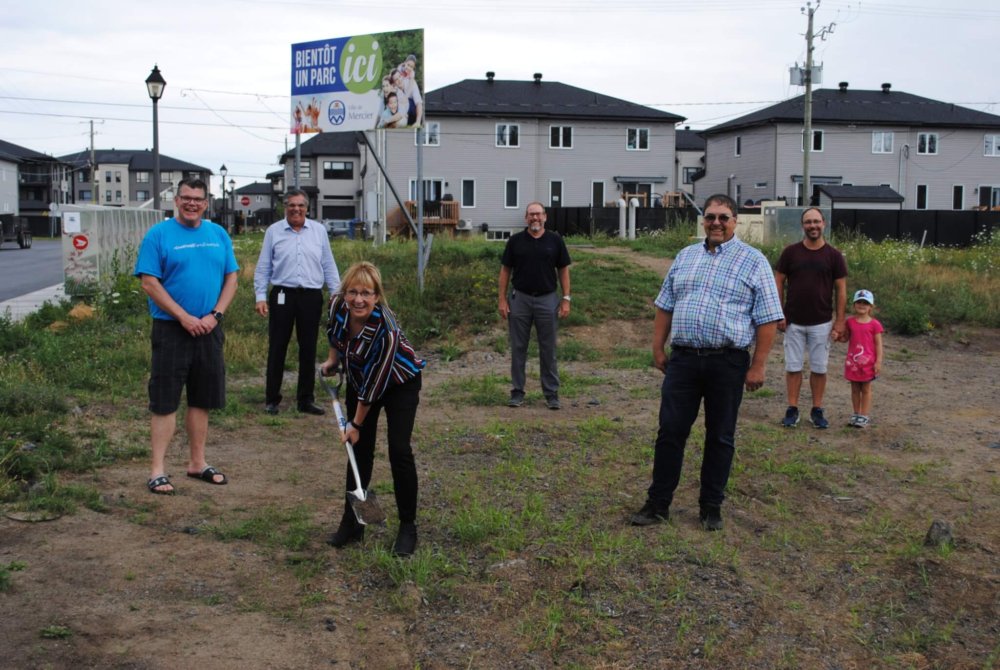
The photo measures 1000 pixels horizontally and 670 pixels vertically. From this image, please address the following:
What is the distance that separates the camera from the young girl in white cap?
8508 millimetres

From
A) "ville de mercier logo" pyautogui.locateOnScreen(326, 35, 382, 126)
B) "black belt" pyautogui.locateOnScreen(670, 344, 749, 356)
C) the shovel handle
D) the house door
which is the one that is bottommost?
the shovel handle

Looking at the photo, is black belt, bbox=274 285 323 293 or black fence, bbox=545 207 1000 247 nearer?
black belt, bbox=274 285 323 293

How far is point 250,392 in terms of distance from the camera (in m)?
9.66

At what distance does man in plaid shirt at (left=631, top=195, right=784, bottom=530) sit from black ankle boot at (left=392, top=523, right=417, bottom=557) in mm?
1306

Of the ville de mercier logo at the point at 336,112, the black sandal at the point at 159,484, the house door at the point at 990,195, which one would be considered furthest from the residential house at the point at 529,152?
the black sandal at the point at 159,484

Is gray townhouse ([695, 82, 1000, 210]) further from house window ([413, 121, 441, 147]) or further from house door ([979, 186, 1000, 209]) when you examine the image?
house window ([413, 121, 441, 147])

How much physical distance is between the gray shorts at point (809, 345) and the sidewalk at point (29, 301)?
11319mm

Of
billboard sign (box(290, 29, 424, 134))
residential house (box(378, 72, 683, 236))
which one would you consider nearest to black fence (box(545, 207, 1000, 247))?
residential house (box(378, 72, 683, 236))

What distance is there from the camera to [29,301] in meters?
18.7

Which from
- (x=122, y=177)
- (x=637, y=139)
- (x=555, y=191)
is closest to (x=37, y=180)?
(x=122, y=177)

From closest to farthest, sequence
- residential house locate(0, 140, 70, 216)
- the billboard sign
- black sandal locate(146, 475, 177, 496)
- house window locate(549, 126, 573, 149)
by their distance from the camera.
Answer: black sandal locate(146, 475, 177, 496) < the billboard sign < house window locate(549, 126, 573, 149) < residential house locate(0, 140, 70, 216)

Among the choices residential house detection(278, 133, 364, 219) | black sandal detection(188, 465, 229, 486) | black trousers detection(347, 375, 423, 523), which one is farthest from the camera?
residential house detection(278, 133, 364, 219)

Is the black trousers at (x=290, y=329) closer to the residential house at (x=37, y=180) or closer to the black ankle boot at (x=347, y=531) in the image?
the black ankle boot at (x=347, y=531)

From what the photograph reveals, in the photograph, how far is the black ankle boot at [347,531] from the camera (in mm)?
5297
